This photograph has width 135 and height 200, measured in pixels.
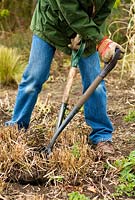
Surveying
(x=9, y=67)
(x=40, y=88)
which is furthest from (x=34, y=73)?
(x=9, y=67)

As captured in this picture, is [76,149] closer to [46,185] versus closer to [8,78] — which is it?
[46,185]

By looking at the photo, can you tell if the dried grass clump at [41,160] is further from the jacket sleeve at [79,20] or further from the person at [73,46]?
the jacket sleeve at [79,20]

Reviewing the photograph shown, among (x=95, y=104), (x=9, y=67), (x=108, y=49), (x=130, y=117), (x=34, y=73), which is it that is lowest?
(x=130, y=117)

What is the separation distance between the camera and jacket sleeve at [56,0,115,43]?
12.5 ft

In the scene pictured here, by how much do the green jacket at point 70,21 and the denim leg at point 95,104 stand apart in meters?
0.10

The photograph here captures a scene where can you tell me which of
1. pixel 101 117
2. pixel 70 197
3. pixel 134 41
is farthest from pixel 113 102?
pixel 70 197

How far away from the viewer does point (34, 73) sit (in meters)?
4.30

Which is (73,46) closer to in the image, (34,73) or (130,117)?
(34,73)

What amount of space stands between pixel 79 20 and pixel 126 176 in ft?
3.72

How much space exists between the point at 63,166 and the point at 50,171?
0.34 feet

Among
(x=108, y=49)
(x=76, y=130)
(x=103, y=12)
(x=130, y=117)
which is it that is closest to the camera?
(x=108, y=49)

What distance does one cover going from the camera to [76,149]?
4105 millimetres

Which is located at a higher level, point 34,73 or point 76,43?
point 76,43

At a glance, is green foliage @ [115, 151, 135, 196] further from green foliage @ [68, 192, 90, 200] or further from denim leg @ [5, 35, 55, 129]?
denim leg @ [5, 35, 55, 129]
